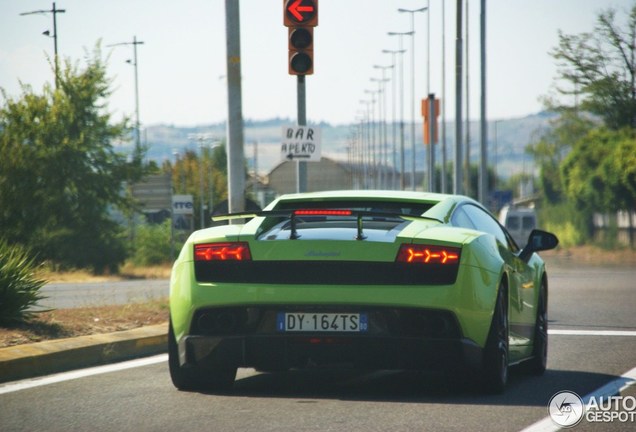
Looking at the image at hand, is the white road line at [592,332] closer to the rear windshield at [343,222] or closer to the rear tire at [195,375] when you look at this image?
the rear windshield at [343,222]

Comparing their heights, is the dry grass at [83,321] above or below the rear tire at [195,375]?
below

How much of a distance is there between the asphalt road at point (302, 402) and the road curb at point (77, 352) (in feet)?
0.98

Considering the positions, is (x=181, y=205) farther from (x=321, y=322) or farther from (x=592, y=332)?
(x=321, y=322)

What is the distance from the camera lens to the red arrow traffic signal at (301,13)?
1584 cm

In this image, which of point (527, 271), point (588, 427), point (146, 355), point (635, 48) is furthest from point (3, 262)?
point (635, 48)

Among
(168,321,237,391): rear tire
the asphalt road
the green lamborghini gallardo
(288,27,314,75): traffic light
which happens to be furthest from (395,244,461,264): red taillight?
(288,27,314,75): traffic light

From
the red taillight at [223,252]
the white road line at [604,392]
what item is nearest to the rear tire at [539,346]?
the white road line at [604,392]

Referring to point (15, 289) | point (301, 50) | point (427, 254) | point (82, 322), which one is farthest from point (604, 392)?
point (301, 50)

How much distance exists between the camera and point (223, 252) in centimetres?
853

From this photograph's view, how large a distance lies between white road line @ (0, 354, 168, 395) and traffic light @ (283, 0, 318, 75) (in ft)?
Result: 18.0

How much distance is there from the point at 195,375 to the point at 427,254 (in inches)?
69.6

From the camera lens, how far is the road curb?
10133mm

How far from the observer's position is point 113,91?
161ft

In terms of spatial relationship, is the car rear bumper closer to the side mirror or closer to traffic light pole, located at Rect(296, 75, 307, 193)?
the side mirror
